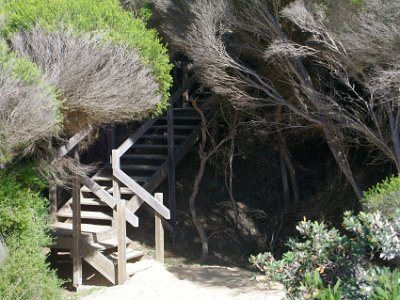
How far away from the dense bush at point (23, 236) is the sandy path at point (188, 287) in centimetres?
139

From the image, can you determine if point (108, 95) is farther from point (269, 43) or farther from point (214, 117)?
point (214, 117)

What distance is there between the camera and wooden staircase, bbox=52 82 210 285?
30.0 ft

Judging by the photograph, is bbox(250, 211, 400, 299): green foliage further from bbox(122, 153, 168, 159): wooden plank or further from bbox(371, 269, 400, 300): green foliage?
bbox(122, 153, 168, 159): wooden plank

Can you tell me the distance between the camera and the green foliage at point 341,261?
4.50m

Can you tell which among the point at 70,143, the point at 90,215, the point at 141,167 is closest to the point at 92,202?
the point at 90,215

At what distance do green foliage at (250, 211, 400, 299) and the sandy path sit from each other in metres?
3.09

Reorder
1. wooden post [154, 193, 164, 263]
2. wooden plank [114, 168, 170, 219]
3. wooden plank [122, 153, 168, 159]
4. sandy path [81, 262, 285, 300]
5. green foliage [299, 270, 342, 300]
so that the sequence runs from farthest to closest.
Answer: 1. wooden plank [122, 153, 168, 159]
2. wooden post [154, 193, 164, 263]
3. wooden plank [114, 168, 170, 219]
4. sandy path [81, 262, 285, 300]
5. green foliage [299, 270, 342, 300]

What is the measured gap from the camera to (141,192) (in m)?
10.0

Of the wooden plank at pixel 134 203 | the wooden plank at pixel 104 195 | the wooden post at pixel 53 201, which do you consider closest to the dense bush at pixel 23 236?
the wooden plank at pixel 104 195

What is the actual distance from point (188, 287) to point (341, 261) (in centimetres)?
425

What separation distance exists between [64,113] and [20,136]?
1.13 m

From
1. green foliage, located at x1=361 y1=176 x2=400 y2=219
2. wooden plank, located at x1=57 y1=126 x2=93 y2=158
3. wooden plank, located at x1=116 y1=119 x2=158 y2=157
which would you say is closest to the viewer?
green foliage, located at x1=361 y1=176 x2=400 y2=219

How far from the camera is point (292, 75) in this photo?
9.77m

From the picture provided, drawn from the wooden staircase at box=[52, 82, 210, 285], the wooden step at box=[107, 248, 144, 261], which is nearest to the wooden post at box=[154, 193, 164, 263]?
the wooden staircase at box=[52, 82, 210, 285]
